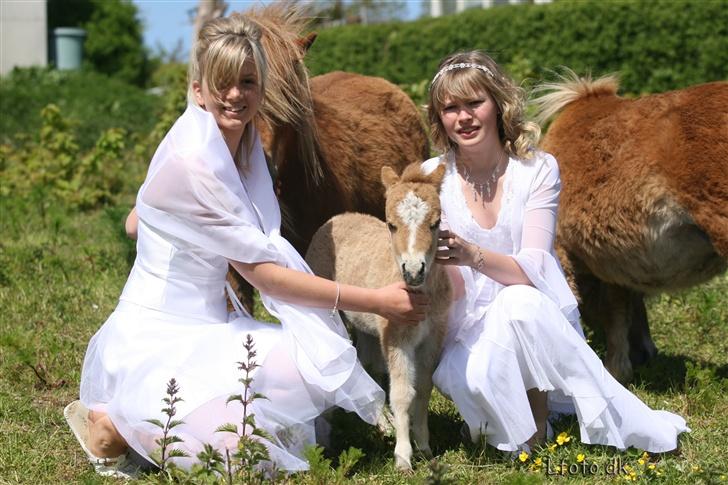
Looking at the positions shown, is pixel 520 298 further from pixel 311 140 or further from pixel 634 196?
pixel 311 140

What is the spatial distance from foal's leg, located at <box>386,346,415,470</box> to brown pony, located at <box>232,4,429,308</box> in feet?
4.96

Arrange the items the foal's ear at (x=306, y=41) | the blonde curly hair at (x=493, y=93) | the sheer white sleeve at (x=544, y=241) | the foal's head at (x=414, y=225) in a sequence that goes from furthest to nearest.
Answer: the foal's ear at (x=306, y=41)
the blonde curly hair at (x=493, y=93)
the sheer white sleeve at (x=544, y=241)
the foal's head at (x=414, y=225)

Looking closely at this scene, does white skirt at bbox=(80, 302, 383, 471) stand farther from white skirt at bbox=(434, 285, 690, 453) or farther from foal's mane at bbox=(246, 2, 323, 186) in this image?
foal's mane at bbox=(246, 2, 323, 186)

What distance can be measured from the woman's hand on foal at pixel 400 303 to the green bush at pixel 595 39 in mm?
5637

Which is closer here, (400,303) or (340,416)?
(400,303)

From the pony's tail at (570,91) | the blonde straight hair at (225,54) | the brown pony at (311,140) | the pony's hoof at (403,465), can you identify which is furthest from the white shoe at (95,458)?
the pony's tail at (570,91)

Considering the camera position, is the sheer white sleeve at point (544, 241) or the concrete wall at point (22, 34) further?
the concrete wall at point (22, 34)

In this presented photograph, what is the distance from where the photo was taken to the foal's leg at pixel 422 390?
374 cm

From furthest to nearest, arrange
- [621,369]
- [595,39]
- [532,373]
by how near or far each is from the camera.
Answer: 1. [595,39]
2. [621,369]
3. [532,373]

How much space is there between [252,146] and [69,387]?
5.68 ft

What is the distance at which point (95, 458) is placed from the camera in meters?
3.64

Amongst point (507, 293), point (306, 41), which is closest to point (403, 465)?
point (507, 293)

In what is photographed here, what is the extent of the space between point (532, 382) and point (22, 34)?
62.7 feet

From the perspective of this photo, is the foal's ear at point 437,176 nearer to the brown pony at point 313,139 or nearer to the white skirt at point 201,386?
the white skirt at point 201,386
